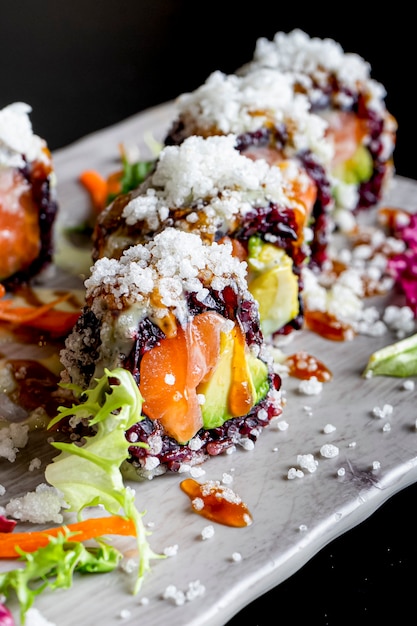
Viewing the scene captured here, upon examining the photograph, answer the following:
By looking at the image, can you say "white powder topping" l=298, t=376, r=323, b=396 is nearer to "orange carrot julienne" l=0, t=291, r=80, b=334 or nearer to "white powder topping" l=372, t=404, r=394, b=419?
"white powder topping" l=372, t=404, r=394, b=419

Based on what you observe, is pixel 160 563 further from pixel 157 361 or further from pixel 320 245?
pixel 320 245

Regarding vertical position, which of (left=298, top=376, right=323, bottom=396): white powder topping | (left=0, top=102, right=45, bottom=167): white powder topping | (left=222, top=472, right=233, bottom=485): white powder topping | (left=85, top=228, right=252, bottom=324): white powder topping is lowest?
(left=222, top=472, right=233, bottom=485): white powder topping

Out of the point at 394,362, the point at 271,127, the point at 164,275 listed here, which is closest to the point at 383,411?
the point at 394,362

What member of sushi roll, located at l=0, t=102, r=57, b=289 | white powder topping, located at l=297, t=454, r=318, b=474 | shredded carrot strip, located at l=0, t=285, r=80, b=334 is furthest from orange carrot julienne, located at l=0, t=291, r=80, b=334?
white powder topping, located at l=297, t=454, r=318, b=474

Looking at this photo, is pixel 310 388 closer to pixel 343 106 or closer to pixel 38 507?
pixel 38 507

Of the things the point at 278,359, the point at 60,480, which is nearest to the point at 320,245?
the point at 278,359

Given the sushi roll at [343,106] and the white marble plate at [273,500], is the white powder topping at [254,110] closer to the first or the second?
the sushi roll at [343,106]

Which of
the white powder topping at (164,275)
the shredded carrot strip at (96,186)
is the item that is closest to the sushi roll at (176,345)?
the white powder topping at (164,275)
